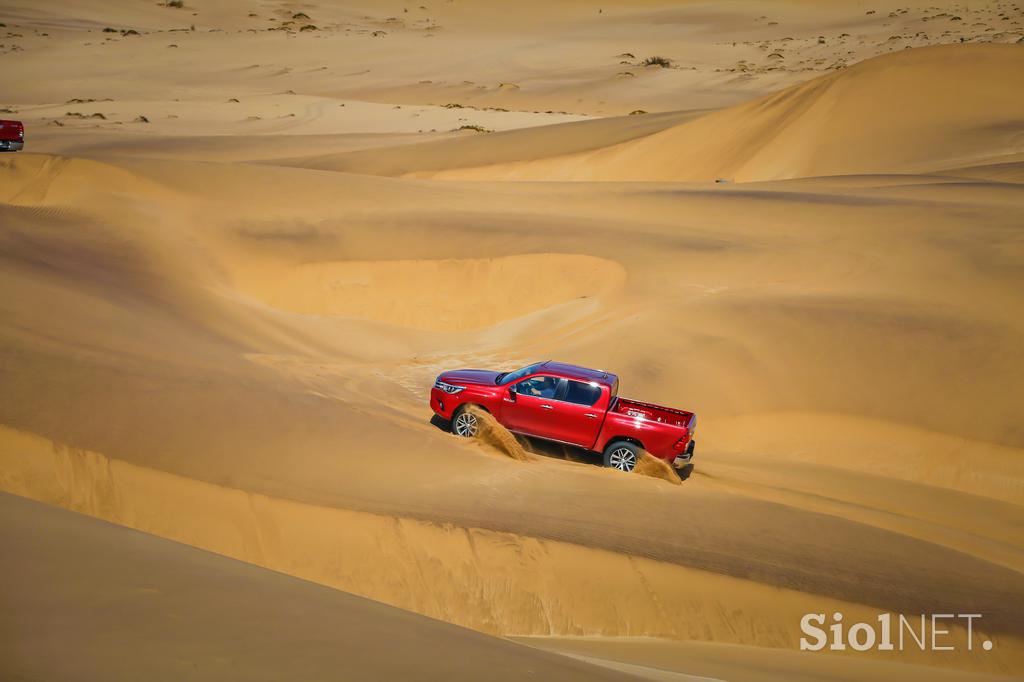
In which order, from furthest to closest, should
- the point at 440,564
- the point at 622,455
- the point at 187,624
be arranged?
the point at 622,455 < the point at 440,564 < the point at 187,624

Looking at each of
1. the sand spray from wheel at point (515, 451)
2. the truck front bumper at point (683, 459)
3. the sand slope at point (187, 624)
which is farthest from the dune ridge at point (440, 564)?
the truck front bumper at point (683, 459)

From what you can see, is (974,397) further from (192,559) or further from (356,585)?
(192,559)

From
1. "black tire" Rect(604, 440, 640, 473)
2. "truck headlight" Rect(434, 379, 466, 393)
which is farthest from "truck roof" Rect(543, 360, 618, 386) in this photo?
"truck headlight" Rect(434, 379, 466, 393)

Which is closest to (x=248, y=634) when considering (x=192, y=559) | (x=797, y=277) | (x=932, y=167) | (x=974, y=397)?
(x=192, y=559)

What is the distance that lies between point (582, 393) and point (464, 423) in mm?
1557

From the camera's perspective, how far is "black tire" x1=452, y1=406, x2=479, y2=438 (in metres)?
12.5

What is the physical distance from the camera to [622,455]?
39.8ft

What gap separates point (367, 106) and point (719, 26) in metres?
49.6

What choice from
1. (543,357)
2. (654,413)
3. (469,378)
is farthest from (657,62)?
(654,413)

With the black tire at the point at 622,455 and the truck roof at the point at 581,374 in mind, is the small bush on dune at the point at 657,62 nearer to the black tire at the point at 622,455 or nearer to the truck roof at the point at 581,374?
the truck roof at the point at 581,374

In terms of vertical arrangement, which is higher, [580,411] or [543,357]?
[543,357]

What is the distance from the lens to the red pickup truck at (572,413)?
472 inches

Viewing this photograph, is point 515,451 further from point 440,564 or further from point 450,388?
point 440,564

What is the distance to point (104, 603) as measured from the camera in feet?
15.2
